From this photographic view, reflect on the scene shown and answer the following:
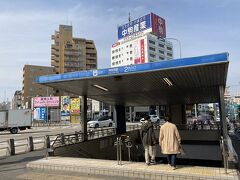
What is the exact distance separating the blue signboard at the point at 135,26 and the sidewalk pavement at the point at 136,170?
87932mm

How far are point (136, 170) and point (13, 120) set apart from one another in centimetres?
2993

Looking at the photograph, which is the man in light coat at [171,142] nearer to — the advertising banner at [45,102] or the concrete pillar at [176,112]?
the concrete pillar at [176,112]

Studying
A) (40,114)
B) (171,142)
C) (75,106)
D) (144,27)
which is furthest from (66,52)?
(171,142)

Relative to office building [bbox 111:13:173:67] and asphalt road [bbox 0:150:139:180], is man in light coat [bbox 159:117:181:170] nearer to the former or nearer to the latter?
asphalt road [bbox 0:150:139:180]

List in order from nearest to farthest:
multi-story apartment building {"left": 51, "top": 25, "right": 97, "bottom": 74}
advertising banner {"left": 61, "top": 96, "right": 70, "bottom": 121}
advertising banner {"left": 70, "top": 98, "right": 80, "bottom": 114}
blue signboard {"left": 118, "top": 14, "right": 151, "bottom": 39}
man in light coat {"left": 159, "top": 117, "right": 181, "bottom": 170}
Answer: man in light coat {"left": 159, "top": 117, "right": 181, "bottom": 170} < advertising banner {"left": 70, "top": 98, "right": 80, "bottom": 114} < advertising banner {"left": 61, "top": 96, "right": 70, "bottom": 121} < blue signboard {"left": 118, "top": 14, "right": 151, "bottom": 39} < multi-story apartment building {"left": 51, "top": 25, "right": 97, "bottom": 74}

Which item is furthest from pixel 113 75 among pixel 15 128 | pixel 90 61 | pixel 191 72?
pixel 90 61

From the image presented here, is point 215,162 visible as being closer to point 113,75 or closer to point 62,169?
point 113,75

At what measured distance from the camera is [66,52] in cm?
10394

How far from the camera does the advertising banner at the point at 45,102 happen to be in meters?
68.9

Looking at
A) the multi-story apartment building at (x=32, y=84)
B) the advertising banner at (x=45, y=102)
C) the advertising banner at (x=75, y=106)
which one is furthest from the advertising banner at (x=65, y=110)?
the multi-story apartment building at (x=32, y=84)

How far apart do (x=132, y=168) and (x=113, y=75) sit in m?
4.58

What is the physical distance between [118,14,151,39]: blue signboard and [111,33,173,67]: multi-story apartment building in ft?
9.37

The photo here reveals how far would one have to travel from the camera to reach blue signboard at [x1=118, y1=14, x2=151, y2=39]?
95.6 metres

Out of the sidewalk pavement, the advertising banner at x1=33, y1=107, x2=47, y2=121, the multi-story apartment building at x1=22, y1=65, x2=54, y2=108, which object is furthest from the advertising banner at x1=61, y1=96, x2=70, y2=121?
the sidewalk pavement
